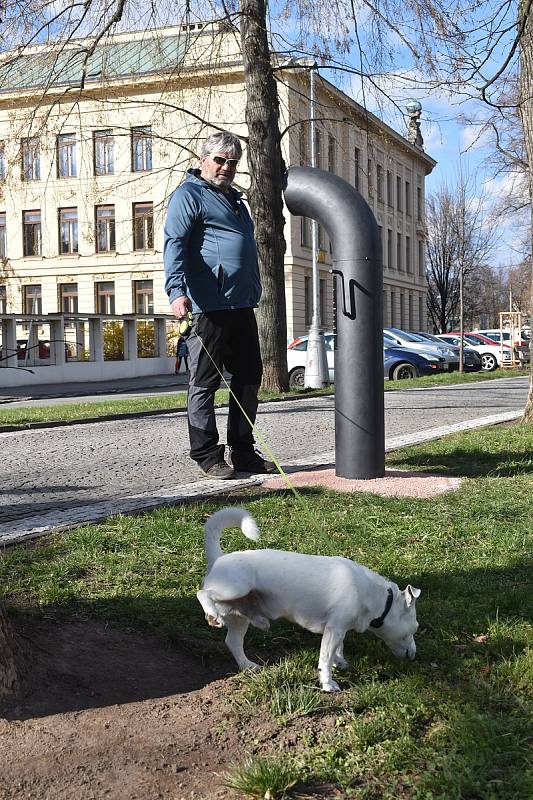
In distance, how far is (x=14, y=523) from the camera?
5.08 m

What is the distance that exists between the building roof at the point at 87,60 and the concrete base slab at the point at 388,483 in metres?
11.3

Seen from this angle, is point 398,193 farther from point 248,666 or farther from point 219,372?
point 248,666

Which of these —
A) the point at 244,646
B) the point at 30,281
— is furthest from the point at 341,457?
the point at 30,281

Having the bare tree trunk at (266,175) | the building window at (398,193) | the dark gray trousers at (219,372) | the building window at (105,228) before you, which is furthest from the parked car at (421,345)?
the building window at (398,193)

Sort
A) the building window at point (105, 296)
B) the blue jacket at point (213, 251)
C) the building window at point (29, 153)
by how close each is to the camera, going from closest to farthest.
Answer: the blue jacket at point (213, 251) < the building window at point (29, 153) < the building window at point (105, 296)

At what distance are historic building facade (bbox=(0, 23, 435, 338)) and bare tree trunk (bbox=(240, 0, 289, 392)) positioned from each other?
2.10 feet

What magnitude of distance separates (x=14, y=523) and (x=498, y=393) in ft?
47.1

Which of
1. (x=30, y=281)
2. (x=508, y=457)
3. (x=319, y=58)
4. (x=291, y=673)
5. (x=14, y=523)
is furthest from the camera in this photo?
(x=30, y=281)

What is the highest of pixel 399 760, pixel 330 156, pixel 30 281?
pixel 330 156

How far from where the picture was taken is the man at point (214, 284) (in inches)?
240

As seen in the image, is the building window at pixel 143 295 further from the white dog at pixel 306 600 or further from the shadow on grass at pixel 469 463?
the white dog at pixel 306 600

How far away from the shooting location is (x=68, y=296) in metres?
47.6

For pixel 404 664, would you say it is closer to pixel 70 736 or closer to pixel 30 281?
pixel 70 736

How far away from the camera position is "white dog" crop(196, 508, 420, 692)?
288 centimetres
